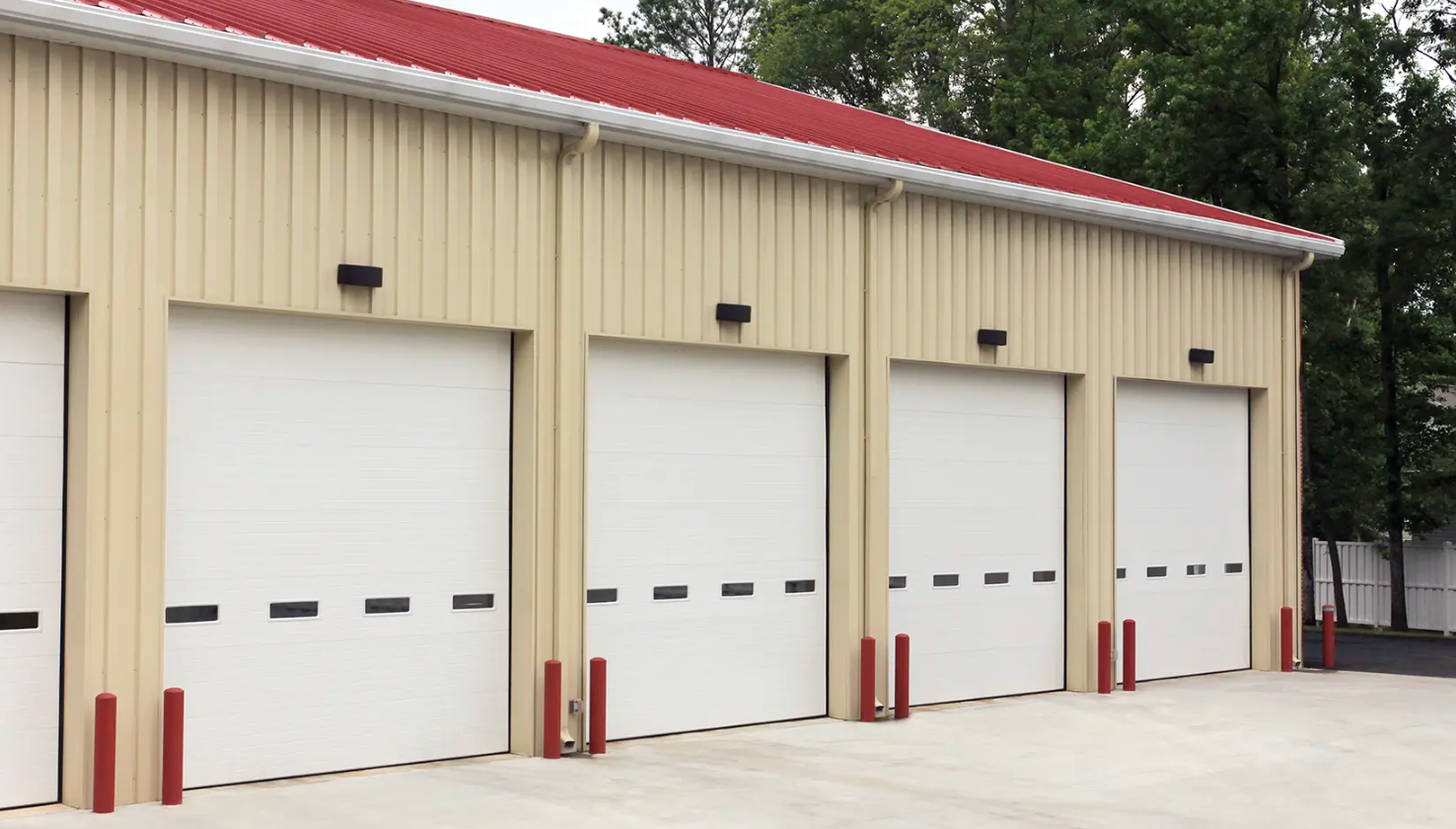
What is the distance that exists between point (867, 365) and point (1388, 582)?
51.9 feet

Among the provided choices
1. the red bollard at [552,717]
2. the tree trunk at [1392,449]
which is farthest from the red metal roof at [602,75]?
the tree trunk at [1392,449]

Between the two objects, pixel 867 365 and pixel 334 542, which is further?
pixel 867 365

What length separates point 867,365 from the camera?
46.6 ft

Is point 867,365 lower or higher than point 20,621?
higher

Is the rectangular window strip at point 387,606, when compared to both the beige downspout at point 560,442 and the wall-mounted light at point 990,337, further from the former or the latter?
the wall-mounted light at point 990,337

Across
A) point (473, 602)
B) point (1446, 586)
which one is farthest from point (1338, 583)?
point (473, 602)

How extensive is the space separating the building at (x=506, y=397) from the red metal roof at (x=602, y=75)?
13 cm

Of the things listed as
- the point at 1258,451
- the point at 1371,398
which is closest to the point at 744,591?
the point at 1258,451

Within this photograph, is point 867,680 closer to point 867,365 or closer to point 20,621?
point 867,365

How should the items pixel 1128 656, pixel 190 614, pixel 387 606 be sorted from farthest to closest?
pixel 1128 656, pixel 387 606, pixel 190 614

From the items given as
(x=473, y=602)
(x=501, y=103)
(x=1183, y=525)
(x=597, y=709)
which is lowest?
(x=597, y=709)

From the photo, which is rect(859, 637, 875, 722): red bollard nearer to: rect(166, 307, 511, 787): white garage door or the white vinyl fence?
rect(166, 307, 511, 787): white garage door

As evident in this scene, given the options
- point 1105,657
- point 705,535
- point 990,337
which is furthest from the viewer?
point 1105,657

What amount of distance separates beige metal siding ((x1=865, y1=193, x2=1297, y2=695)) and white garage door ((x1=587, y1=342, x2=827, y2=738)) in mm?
665
